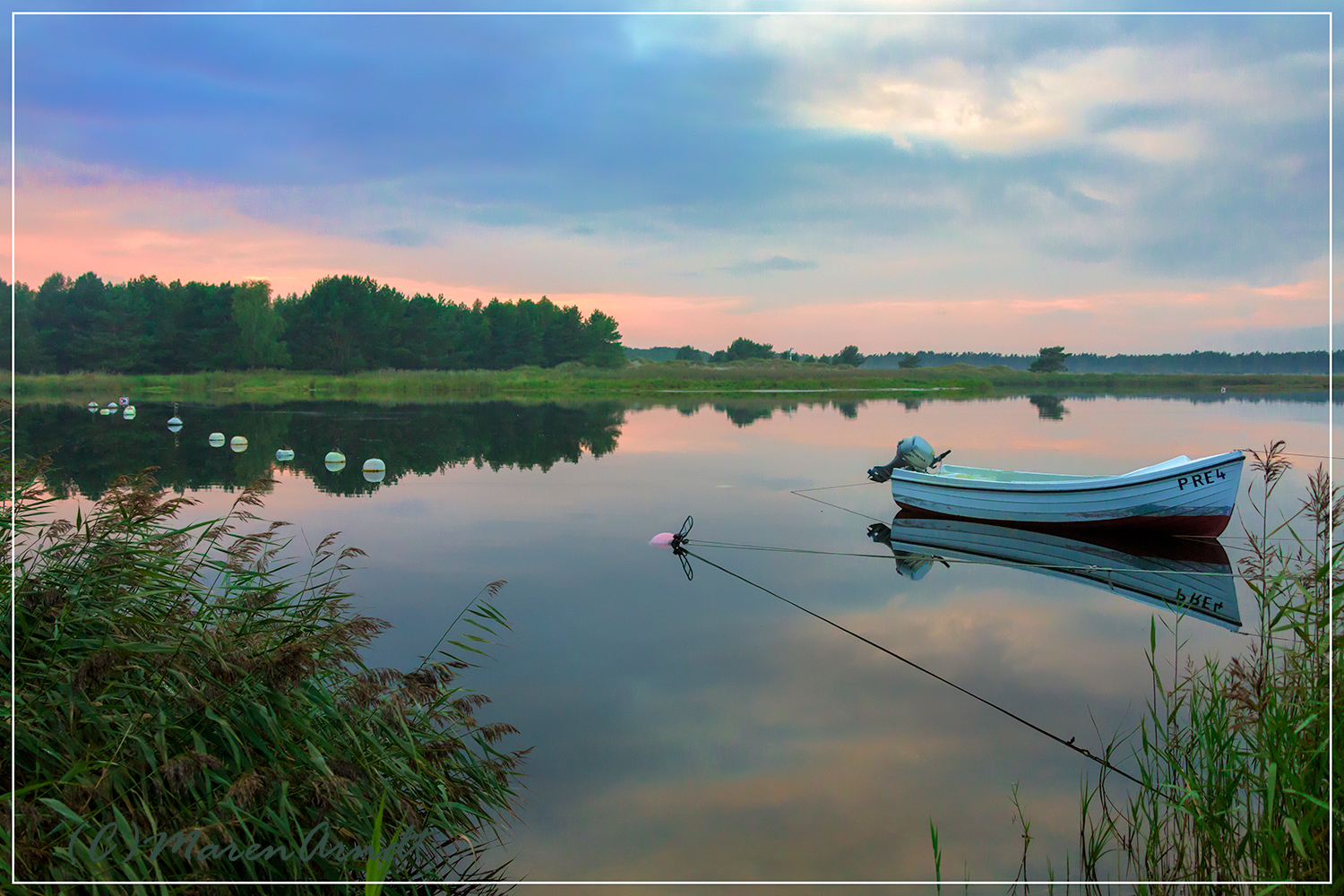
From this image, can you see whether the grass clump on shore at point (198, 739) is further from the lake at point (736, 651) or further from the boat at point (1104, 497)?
the boat at point (1104, 497)

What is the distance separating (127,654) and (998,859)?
532 centimetres

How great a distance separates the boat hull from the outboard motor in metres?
0.57

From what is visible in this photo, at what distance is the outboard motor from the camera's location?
653 inches

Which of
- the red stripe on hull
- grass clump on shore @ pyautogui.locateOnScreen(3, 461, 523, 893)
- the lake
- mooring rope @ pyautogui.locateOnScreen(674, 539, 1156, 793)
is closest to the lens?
grass clump on shore @ pyautogui.locateOnScreen(3, 461, 523, 893)

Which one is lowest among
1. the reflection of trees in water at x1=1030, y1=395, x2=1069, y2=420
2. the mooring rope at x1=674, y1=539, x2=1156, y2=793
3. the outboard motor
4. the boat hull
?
the mooring rope at x1=674, y1=539, x2=1156, y2=793

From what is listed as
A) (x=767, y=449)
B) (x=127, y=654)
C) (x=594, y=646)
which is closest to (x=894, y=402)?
(x=767, y=449)

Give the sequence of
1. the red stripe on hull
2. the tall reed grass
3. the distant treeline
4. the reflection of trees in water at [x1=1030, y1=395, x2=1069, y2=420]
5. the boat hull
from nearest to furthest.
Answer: the tall reed grass → the boat hull → the red stripe on hull → the reflection of trees in water at [x1=1030, y1=395, x2=1069, y2=420] → the distant treeline

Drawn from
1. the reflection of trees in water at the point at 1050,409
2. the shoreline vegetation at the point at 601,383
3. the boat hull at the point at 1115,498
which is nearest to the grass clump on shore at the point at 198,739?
the boat hull at the point at 1115,498

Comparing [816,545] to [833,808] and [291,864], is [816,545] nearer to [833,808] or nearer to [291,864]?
[833,808]

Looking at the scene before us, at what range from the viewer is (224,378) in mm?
64500

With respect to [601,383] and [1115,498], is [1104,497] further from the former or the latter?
[601,383]

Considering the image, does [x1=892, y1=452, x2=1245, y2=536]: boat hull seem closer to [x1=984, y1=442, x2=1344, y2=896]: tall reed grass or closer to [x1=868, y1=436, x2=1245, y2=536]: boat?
[x1=868, y1=436, x2=1245, y2=536]: boat

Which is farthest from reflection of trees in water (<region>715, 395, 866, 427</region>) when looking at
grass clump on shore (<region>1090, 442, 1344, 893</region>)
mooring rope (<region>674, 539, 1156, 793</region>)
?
grass clump on shore (<region>1090, 442, 1344, 893</region>)

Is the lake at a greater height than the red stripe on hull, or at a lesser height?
lesser
